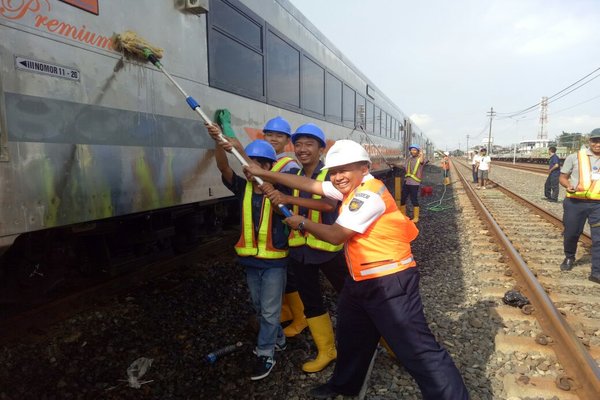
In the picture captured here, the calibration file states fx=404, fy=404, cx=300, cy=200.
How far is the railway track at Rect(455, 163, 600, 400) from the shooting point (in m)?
2.80

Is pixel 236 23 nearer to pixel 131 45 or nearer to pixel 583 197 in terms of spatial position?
pixel 131 45

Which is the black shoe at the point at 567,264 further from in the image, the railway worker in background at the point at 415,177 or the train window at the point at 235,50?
the train window at the point at 235,50

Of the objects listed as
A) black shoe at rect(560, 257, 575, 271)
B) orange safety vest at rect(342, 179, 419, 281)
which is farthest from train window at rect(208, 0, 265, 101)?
black shoe at rect(560, 257, 575, 271)

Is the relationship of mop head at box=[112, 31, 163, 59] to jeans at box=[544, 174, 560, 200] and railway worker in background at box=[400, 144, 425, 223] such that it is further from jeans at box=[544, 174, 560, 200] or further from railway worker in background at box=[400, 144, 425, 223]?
jeans at box=[544, 174, 560, 200]

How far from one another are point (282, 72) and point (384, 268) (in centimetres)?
388

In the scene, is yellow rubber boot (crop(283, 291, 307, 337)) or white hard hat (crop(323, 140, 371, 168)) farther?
yellow rubber boot (crop(283, 291, 307, 337))

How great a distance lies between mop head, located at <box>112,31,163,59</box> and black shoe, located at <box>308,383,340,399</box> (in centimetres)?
268

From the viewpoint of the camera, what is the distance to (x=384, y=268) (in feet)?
7.26

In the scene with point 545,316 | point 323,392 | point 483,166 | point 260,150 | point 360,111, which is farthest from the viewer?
point 483,166

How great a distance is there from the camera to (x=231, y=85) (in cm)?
425

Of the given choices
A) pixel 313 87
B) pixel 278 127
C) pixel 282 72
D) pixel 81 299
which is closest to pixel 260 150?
pixel 278 127

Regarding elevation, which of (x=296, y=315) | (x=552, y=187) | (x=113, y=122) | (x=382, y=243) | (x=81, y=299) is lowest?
(x=296, y=315)

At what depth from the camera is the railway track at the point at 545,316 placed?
9.19 feet

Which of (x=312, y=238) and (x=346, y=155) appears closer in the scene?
(x=346, y=155)
